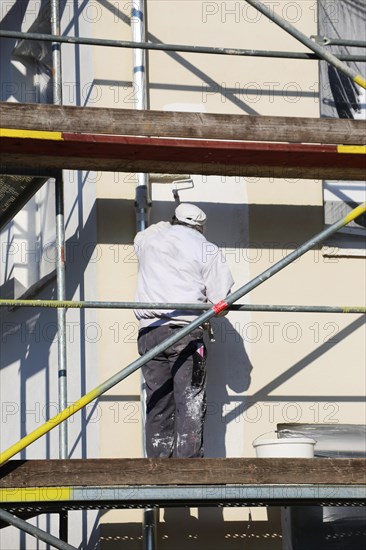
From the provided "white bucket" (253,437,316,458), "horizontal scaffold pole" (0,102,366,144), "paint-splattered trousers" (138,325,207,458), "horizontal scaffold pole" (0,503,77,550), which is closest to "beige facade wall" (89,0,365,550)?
"paint-splattered trousers" (138,325,207,458)

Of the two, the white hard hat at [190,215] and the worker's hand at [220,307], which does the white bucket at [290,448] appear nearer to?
the worker's hand at [220,307]

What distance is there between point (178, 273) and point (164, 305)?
0.64 meters

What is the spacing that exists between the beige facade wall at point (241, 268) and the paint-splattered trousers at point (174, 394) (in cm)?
59

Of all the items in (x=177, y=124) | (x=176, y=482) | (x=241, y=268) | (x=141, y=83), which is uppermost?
(x=141, y=83)

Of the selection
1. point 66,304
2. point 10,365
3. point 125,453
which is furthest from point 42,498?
point 10,365

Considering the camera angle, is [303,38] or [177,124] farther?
[303,38]

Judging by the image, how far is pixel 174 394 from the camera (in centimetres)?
931

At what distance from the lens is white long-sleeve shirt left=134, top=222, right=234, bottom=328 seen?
9352mm

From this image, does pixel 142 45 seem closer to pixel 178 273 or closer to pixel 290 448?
pixel 178 273

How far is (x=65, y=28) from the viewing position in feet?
35.8

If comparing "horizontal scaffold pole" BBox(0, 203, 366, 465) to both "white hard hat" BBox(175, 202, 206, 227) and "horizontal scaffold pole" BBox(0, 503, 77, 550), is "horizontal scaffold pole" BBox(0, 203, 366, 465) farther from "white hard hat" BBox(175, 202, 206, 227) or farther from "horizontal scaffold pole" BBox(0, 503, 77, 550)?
"white hard hat" BBox(175, 202, 206, 227)

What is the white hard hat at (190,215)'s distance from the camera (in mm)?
9633

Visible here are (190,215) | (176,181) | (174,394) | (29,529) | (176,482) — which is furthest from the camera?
(176,181)

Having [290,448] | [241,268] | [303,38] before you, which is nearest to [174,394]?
[290,448]
